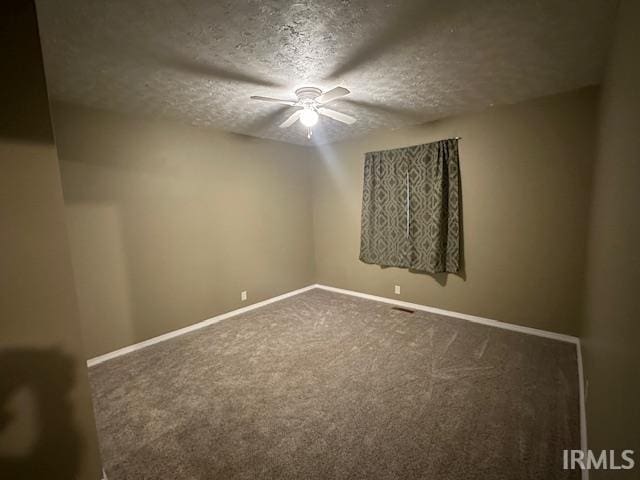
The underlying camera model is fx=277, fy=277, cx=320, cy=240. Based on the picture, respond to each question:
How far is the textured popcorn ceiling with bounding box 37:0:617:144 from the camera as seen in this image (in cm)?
141

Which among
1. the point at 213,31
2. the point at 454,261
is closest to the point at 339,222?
the point at 454,261

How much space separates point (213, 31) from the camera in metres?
1.56

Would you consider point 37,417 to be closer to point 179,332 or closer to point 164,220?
point 179,332

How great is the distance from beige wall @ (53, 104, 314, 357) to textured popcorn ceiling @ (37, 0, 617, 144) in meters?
0.40

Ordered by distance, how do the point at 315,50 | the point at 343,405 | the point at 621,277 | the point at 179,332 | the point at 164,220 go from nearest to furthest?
1. the point at 621,277
2. the point at 315,50
3. the point at 343,405
4. the point at 164,220
5. the point at 179,332

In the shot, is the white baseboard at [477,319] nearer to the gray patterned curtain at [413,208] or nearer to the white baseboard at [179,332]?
the gray patterned curtain at [413,208]

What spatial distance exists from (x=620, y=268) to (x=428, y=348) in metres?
1.86

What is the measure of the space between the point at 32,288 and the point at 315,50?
193cm

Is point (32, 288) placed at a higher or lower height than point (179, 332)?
higher

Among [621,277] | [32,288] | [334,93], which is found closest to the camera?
[621,277]

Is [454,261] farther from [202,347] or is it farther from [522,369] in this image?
[202,347]

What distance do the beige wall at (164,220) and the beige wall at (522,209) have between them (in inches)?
78.1

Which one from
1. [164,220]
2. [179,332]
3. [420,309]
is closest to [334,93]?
[164,220]

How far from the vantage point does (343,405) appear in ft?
6.41
